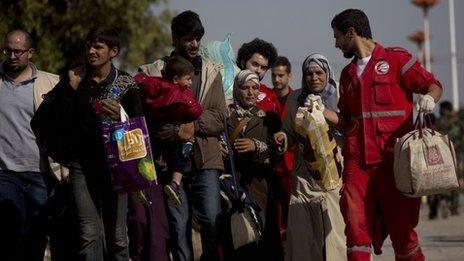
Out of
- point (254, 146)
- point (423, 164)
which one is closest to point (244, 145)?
point (254, 146)

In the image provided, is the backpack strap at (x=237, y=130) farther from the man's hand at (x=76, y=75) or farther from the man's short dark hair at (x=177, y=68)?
the man's hand at (x=76, y=75)

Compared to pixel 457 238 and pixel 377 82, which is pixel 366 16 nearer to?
pixel 377 82

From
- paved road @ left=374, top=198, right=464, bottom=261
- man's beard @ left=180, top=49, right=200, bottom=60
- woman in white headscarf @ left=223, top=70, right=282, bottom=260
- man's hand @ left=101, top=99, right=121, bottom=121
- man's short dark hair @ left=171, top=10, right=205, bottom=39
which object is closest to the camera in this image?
man's hand @ left=101, top=99, right=121, bottom=121

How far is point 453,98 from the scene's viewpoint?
61.5 metres

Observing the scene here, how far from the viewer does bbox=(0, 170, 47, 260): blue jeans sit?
11.0 meters

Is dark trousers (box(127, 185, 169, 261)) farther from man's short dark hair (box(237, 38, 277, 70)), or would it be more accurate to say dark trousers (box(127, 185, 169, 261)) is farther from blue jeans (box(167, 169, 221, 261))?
man's short dark hair (box(237, 38, 277, 70))

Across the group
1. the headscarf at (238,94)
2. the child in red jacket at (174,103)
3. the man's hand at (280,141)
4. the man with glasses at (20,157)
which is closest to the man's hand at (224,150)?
the headscarf at (238,94)

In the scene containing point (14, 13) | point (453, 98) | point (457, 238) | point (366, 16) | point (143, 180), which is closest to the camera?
point (143, 180)

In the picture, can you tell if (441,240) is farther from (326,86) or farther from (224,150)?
(224,150)

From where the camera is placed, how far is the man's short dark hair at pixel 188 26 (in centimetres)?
1091

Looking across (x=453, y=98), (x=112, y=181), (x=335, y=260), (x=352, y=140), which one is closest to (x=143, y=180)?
(x=112, y=181)

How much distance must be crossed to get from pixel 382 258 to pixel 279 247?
3.90 metres

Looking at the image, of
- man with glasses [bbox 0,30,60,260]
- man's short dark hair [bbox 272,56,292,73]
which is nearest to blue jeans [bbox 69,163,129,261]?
man with glasses [bbox 0,30,60,260]

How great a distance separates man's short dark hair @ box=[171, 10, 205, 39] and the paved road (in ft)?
15.8
